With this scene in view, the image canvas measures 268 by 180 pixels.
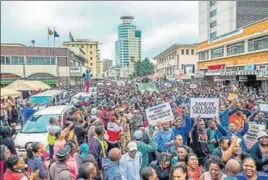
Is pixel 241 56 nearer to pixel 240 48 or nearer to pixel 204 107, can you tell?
pixel 240 48

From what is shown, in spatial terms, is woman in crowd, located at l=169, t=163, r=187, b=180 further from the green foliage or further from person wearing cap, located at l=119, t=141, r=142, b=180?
the green foliage

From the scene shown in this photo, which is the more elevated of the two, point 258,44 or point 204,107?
point 258,44

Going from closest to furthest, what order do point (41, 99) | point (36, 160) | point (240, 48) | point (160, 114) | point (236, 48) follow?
point (36, 160), point (160, 114), point (41, 99), point (240, 48), point (236, 48)

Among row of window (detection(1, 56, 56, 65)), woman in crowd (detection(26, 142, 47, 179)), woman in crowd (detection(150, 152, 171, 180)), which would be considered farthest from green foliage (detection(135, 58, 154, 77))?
woman in crowd (detection(150, 152, 171, 180))

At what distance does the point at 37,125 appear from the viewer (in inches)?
390

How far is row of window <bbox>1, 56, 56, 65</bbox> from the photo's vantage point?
48.5 m

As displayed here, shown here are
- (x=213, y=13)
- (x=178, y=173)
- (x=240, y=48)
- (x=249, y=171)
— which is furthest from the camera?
(x=213, y=13)

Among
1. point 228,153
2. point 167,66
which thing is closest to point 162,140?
point 228,153

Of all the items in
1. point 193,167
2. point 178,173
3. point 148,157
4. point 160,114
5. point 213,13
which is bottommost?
point 148,157

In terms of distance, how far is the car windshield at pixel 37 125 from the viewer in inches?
380

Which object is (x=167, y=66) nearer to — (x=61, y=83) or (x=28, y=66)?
(x=61, y=83)

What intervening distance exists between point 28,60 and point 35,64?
1234 millimetres

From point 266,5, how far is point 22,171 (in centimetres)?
5554

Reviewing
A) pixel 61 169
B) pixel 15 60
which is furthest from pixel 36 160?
pixel 15 60
